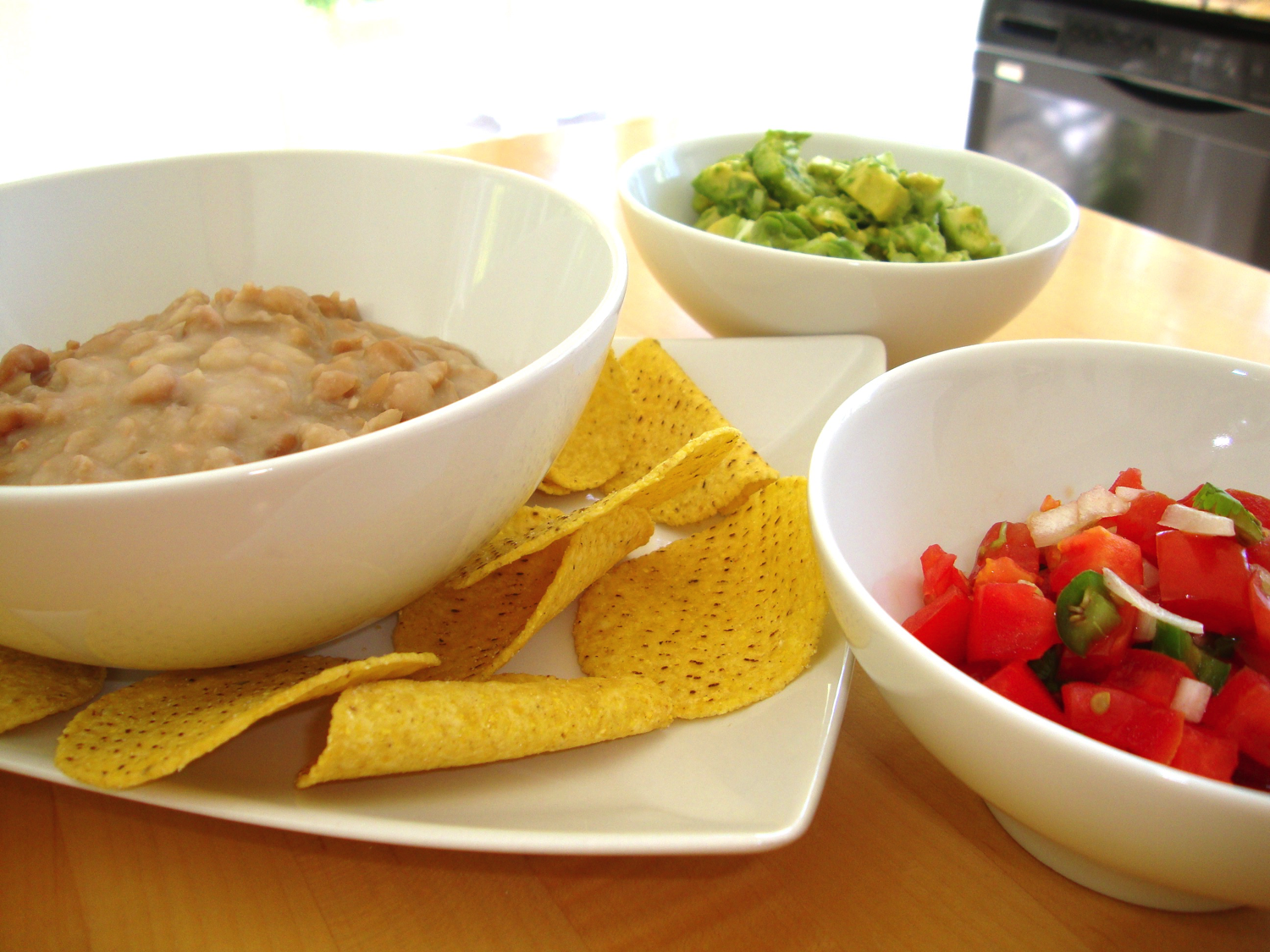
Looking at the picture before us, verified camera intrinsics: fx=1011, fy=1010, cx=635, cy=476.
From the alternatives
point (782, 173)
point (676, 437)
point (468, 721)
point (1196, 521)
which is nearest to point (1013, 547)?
point (1196, 521)

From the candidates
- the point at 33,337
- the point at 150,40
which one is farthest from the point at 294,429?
the point at 150,40

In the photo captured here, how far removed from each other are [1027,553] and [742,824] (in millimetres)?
373

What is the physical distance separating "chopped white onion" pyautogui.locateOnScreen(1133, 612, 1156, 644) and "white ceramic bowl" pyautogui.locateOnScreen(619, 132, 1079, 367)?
0.61m

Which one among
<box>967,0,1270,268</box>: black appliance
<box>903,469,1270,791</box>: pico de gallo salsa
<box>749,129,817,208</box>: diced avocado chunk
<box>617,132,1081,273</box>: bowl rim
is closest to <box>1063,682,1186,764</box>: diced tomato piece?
<box>903,469,1270,791</box>: pico de gallo salsa

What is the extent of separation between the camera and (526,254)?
45.2 inches

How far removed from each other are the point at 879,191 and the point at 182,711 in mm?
1073

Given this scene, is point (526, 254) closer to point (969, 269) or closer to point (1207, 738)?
point (969, 269)

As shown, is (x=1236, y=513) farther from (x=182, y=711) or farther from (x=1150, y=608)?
(x=182, y=711)

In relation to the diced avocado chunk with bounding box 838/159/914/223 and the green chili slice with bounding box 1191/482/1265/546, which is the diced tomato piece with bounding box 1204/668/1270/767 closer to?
the green chili slice with bounding box 1191/482/1265/546

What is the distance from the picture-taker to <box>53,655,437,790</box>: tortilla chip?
2.09 feet

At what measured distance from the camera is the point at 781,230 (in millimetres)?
1356

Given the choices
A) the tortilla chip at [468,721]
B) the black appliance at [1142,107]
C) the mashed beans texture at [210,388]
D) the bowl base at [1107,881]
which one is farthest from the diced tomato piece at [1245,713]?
the black appliance at [1142,107]

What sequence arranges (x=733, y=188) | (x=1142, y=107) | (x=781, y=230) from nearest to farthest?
(x=781, y=230)
(x=733, y=188)
(x=1142, y=107)

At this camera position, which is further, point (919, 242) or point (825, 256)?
point (919, 242)
